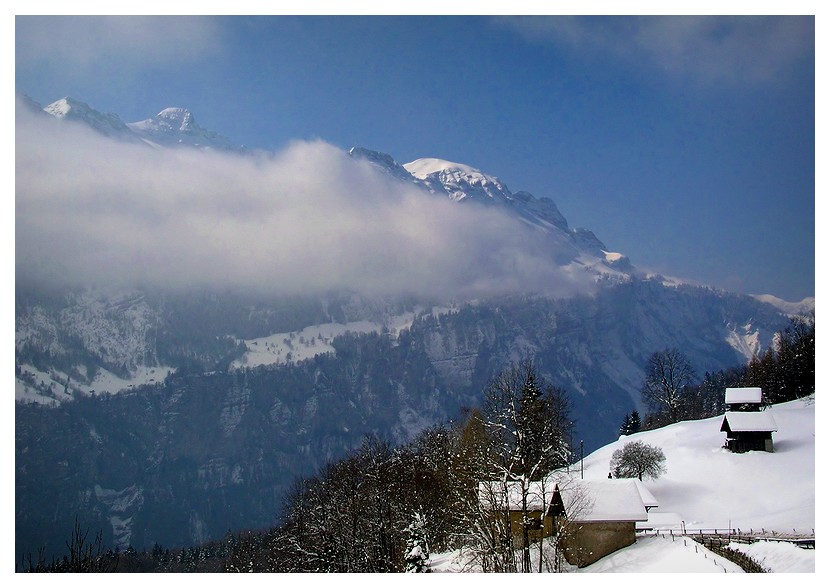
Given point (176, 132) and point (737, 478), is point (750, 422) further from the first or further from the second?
point (176, 132)

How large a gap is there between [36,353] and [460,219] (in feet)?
279

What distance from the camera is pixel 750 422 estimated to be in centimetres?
3650

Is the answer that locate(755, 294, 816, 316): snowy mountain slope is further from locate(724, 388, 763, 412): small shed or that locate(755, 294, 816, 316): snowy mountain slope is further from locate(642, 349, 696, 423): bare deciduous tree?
locate(642, 349, 696, 423): bare deciduous tree

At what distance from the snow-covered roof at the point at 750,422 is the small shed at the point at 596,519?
17.8 m

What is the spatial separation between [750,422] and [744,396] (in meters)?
4.85

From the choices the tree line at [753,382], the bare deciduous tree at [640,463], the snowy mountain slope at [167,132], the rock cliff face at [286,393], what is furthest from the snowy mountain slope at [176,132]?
the bare deciduous tree at [640,463]

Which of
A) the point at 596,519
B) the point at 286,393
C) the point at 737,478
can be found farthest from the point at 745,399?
the point at 286,393

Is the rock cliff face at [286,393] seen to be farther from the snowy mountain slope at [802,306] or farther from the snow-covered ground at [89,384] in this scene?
the snowy mountain slope at [802,306]

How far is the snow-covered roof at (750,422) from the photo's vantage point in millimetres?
36094

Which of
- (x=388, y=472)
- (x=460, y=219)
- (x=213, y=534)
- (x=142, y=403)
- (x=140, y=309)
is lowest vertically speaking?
(x=213, y=534)

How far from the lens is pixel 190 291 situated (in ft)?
506

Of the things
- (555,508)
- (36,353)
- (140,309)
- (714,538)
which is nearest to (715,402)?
(714,538)

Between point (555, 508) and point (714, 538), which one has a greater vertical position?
point (555, 508)

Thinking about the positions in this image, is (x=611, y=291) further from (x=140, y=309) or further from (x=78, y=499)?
(x=78, y=499)
